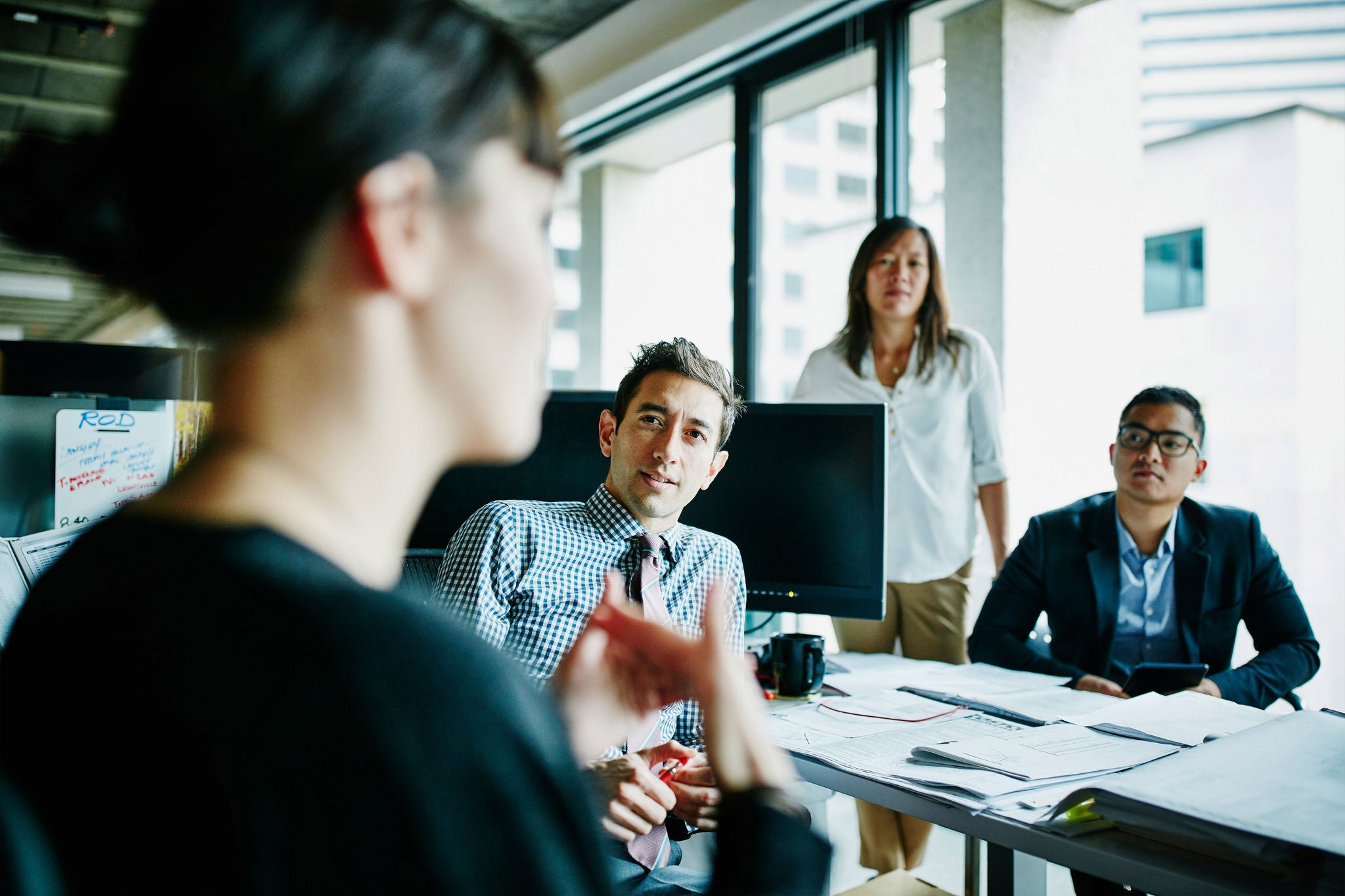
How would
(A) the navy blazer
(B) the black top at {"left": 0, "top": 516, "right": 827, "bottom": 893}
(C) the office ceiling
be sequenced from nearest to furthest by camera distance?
(B) the black top at {"left": 0, "top": 516, "right": 827, "bottom": 893} < (A) the navy blazer < (C) the office ceiling

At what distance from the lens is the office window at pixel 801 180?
3945mm

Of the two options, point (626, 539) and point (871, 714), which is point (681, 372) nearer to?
point (626, 539)

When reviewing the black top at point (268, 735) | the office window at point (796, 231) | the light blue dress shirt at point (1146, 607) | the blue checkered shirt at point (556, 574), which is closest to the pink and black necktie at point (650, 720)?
the blue checkered shirt at point (556, 574)

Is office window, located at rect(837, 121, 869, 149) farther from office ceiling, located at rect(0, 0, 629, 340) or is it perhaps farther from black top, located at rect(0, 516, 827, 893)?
black top, located at rect(0, 516, 827, 893)

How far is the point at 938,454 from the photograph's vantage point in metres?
2.62

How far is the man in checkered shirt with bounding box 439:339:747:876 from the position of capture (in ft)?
5.07

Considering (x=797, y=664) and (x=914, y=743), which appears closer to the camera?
(x=914, y=743)

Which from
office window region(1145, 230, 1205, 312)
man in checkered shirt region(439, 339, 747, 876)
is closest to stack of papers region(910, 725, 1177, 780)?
man in checkered shirt region(439, 339, 747, 876)

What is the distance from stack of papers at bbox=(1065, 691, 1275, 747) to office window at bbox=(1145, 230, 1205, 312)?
1795 mm

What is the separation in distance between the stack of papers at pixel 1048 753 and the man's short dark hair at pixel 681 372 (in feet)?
2.38

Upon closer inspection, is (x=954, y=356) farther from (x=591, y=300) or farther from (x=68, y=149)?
(x=591, y=300)

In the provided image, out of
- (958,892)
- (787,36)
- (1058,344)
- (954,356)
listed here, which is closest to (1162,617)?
(954,356)

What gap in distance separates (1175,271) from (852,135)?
124 cm

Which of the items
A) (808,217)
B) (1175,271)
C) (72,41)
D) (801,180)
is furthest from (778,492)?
(72,41)
